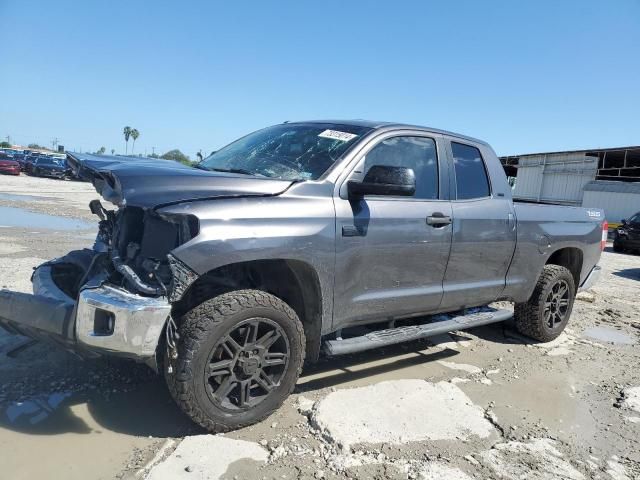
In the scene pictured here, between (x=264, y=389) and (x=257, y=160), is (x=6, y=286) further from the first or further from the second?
(x=264, y=389)

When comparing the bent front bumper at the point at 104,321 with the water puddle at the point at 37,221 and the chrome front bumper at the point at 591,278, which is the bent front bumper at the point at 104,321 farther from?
the water puddle at the point at 37,221

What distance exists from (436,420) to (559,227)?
2766 millimetres

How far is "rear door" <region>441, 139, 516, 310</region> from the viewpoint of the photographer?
14.0ft

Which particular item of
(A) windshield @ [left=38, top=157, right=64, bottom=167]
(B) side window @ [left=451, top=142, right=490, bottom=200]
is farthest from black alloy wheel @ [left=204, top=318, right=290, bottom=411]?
(A) windshield @ [left=38, top=157, right=64, bottom=167]

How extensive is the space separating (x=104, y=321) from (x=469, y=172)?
10.6 ft

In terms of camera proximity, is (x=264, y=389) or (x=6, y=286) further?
(x=6, y=286)

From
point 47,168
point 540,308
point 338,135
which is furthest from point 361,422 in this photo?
point 47,168

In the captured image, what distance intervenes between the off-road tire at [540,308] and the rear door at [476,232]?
81 centimetres

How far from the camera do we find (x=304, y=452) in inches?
119

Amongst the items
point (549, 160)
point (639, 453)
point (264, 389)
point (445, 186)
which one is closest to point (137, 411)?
point (264, 389)

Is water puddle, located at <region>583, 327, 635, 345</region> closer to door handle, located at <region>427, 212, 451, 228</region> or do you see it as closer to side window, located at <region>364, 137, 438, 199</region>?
door handle, located at <region>427, 212, 451, 228</region>

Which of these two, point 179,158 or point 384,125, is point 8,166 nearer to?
point 179,158

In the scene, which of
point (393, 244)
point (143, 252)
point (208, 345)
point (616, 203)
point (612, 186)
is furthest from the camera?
point (612, 186)

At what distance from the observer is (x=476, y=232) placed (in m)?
4.35
